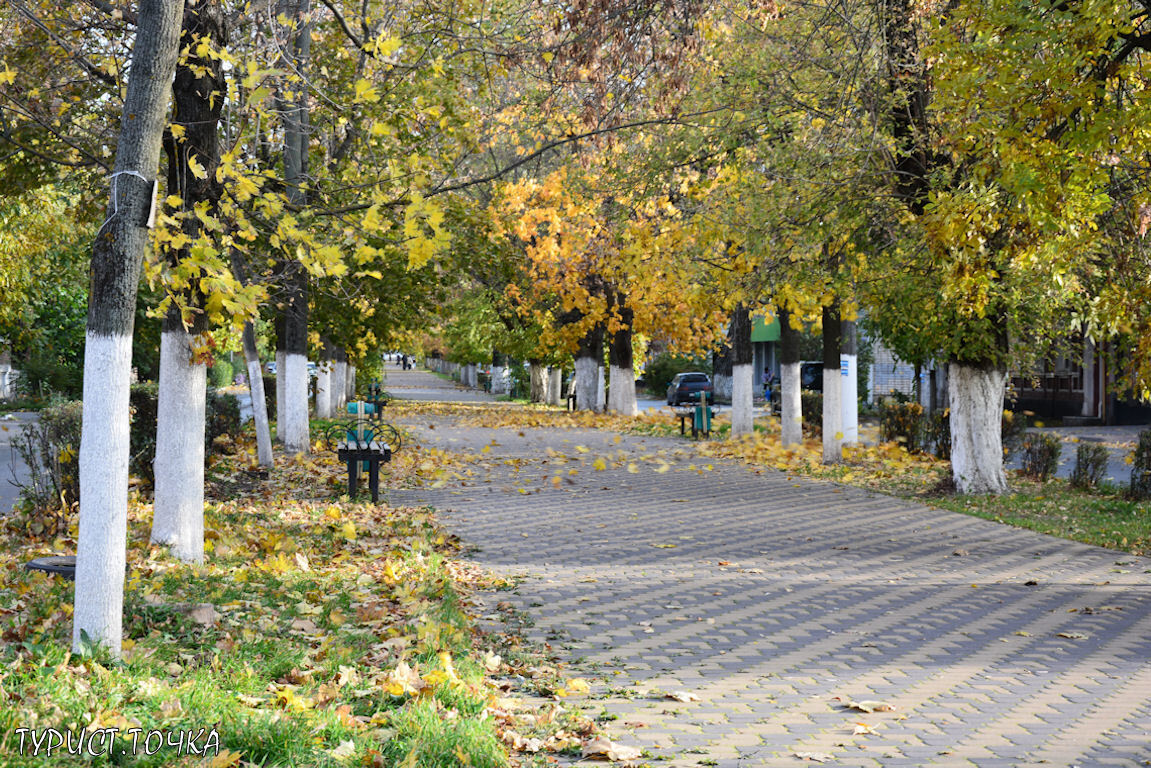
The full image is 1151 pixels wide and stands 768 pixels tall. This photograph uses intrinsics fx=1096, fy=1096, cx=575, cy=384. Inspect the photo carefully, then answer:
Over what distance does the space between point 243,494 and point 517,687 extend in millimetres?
9031

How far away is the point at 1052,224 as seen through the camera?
800 cm

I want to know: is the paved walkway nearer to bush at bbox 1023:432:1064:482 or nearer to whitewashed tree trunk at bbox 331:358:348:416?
bush at bbox 1023:432:1064:482

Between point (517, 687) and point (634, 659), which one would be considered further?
point (634, 659)

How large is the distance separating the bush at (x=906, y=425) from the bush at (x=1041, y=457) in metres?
Answer: 3.33

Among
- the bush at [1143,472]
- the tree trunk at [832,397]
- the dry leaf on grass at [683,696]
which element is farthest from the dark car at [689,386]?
the dry leaf on grass at [683,696]

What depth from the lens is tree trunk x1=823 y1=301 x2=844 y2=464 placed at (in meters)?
19.9

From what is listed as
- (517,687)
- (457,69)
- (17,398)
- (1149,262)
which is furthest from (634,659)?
(17,398)

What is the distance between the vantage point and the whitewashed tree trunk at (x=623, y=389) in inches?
1390

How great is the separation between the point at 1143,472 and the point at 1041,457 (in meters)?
2.59

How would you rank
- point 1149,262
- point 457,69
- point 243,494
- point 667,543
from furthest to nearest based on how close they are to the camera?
point 243,494
point 457,69
point 667,543
point 1149,262

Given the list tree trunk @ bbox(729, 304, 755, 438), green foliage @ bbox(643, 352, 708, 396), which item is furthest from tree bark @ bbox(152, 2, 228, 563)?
green foliage @ bbox(643, 352, 708, 396)

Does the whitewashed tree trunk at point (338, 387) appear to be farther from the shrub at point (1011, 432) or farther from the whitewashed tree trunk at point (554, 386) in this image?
the shrub at point (1011, 432)

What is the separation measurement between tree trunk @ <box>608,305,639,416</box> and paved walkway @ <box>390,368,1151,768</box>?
63.9ft

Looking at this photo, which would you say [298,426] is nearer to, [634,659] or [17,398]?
[634,659]
